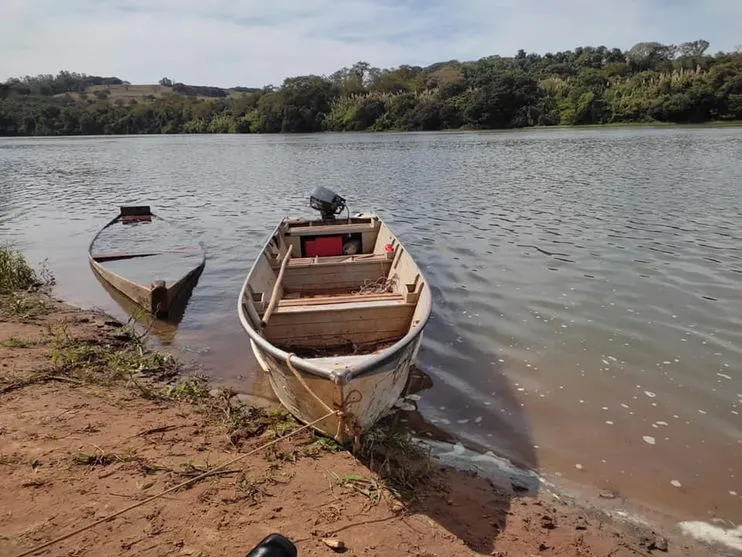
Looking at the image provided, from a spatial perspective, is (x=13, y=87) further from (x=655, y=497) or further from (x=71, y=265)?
(x=655, y=497)

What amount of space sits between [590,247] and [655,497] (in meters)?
7.89

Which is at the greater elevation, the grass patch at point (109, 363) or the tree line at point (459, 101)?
the tree line at point (459, 101)

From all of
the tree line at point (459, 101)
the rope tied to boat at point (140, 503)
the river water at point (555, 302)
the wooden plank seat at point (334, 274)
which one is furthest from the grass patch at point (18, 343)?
the tree line at point (459, 101)

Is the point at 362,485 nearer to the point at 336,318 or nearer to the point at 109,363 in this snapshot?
Result: the point at 336,318

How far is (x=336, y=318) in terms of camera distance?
6117 mm

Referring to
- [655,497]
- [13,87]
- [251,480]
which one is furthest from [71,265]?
[13,87]

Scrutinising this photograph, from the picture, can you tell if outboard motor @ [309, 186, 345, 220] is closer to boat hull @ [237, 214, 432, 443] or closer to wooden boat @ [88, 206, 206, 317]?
boat hull @ [237, 214, 432, 443]

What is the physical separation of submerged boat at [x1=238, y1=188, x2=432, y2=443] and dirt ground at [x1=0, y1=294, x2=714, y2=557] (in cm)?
55

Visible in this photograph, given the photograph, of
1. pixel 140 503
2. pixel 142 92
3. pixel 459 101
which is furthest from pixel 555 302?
pixel 142 92

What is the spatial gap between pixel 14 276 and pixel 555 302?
9.36 m

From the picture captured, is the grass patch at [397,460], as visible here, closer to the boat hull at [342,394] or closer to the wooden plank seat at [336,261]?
the boat hull at [342,394]

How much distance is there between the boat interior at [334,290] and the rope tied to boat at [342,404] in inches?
61.5

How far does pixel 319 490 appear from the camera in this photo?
3914 millimetres

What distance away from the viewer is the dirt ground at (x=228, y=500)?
11.0 feet
